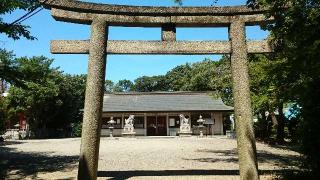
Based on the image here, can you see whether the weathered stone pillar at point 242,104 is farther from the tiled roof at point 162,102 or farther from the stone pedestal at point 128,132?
the tiled roof at point 162,102

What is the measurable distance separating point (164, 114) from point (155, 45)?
3276 centimetres

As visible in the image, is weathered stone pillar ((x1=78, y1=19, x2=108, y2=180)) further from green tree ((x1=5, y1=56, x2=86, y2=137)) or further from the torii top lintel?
green tree ((x1=5, y1=56, x2=86, y2=137))

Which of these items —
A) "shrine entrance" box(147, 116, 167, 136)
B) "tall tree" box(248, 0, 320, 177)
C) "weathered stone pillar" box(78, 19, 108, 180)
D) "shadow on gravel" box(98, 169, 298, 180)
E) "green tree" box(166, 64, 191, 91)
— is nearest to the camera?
"tall tree" box(248, 0, 320, 177)

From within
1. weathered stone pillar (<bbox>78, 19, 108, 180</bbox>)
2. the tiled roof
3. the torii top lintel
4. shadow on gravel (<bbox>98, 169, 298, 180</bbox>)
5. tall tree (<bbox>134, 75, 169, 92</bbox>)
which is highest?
tall tree (<bbox>134, 75, 169, 92</bbox>)

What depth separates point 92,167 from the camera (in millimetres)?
8789

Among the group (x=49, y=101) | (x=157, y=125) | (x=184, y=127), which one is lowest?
(x=184, y=127)

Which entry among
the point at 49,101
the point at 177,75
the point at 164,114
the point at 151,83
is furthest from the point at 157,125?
the point at 151,83

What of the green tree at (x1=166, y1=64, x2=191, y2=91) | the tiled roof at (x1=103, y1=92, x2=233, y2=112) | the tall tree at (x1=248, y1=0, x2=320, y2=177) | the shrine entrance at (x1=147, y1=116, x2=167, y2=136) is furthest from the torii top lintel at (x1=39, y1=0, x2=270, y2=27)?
the green tree at (x1=166, y1=64, x2=191, y2=91)

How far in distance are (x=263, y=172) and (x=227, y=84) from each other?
12.9 meters

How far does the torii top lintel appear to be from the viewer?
931 centimetres

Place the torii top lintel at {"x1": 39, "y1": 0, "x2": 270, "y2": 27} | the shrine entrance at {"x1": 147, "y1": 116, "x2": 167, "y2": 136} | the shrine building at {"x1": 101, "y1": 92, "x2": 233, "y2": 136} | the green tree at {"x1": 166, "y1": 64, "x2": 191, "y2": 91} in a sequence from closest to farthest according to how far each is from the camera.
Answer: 1. the torii top lintel at {"x1": 39, "y1": 0, "x2": 270, "y2": 27}
2. the shrine building at {"x1": 101, "y1": 92, "x2": 233, "y2": 136}
3. the shrine entrance at {"x1": 147, "y1": 116, "x2": 167, "y2": 136}
4. the green tree at {"x1": 166, "y1": 64, "x2": 191, "y2": 91}

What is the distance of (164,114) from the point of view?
138ft

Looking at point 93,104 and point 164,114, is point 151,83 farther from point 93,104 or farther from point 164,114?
point 93,104

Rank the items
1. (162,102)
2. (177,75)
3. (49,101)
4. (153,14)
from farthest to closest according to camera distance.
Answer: (177,75), (162,102), (49,101), (153,14)
